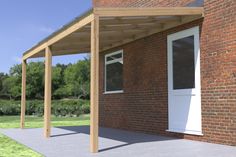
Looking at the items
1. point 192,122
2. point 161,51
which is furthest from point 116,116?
point 192,122

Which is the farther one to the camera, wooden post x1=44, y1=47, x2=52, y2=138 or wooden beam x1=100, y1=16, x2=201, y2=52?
wooden post x1=44, y1=47, x2=52, y2=138

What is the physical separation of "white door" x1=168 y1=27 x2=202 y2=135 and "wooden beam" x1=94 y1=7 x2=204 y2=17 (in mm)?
641

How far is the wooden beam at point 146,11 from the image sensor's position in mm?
8484

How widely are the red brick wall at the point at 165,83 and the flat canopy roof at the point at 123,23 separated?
0.27 m

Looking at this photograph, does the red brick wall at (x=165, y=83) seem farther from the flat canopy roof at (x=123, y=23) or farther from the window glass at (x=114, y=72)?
the window glass at (x=114, y=72)

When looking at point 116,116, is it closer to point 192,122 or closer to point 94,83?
point 192,122

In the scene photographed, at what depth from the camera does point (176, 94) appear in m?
10.9

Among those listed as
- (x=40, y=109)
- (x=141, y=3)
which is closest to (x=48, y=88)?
(x=141, y=3)

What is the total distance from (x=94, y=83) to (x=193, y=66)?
10.5ft

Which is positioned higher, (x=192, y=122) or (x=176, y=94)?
(x=176, y=94)

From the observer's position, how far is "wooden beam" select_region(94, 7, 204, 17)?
8.48m

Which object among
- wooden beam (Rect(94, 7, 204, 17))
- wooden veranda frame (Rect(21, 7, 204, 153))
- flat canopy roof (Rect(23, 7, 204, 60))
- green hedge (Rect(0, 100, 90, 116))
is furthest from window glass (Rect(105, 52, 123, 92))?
green hedge (Rect(0, 100, 90, 116))

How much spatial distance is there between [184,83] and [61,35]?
12.8 ft

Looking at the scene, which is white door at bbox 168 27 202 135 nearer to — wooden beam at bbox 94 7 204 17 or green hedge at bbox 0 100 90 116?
wooden beam at bbox 94 7 204 17
